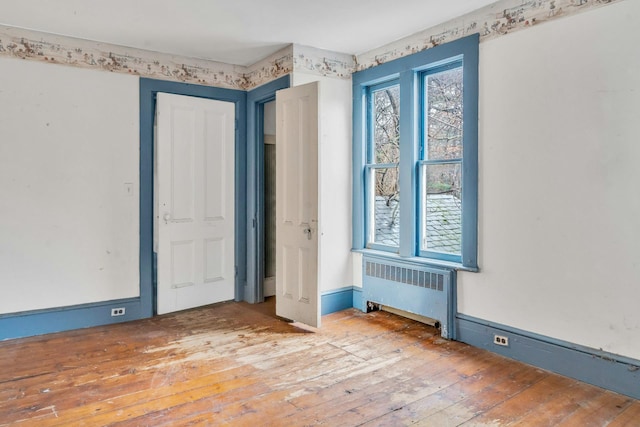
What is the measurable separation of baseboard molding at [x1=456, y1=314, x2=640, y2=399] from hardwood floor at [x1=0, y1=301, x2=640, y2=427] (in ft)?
0.24

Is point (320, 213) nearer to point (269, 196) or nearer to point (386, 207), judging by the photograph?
point (386, 207)

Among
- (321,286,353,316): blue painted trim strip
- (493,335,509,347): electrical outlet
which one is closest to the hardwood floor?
(493,335,509,347): electrical outlet

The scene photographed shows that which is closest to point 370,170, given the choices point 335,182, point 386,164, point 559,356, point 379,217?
point 386,164

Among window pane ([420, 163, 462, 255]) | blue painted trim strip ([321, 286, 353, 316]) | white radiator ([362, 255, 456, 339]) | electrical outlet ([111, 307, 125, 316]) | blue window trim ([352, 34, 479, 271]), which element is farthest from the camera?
blue painted trim strip ([321, 286, 353, 316])

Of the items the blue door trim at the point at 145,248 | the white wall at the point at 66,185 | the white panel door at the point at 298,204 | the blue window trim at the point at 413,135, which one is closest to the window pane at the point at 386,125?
the blue window trim at the point at 413,135

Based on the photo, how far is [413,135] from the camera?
12.7 feet

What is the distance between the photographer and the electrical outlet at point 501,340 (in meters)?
3.15

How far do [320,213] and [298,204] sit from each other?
0.30 meters

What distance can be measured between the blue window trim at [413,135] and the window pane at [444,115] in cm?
8

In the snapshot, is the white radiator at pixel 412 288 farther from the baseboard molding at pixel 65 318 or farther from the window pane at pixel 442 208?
the baseboard molding at pixel 65 318

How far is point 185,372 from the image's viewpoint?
2.94m

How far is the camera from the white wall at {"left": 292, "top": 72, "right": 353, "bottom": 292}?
432cm

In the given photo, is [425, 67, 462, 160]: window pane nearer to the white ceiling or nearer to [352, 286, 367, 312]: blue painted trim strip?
the white ceiling

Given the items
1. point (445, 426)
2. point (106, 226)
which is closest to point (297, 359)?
point (445, 426)
